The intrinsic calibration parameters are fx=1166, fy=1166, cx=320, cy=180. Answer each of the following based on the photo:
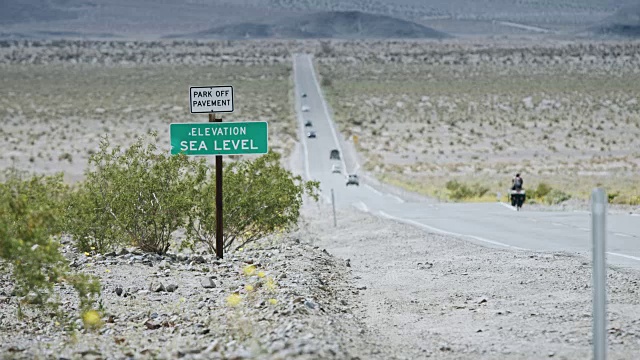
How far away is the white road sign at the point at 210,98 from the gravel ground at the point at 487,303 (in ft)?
9.27

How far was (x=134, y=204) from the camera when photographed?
51.6 ft

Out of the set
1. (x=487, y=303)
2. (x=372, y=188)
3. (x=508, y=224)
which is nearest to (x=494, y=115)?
(x=372, y=188)

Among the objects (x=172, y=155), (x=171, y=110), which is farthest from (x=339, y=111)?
(x=172, y=155)

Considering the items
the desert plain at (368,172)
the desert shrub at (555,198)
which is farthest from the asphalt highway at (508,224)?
the desert shrub at (555,198)

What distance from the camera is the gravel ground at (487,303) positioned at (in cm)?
897

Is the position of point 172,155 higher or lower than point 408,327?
higher

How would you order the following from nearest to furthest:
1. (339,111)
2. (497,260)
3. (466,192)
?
(497,260)
(466,192)
(339,111)

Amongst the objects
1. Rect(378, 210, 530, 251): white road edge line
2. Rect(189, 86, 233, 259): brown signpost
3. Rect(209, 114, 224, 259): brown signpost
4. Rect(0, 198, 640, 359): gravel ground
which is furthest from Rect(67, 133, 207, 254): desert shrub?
Rect(378, 210, 530, 251): white road edge line

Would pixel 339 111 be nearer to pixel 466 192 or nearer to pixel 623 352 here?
pixel 466 192

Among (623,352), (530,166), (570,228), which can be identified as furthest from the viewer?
(530,166)

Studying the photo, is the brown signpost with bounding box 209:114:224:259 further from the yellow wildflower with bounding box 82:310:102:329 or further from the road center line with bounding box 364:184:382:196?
the road center line with bounding box 364:184:382:196

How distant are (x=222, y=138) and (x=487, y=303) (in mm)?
5132

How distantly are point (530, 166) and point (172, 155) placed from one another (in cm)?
5057

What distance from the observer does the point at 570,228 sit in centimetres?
2203
